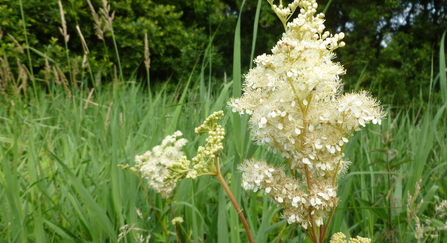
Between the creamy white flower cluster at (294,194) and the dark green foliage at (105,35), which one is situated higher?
the creamy white flower cluster at (294,194)

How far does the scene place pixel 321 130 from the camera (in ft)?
2.80

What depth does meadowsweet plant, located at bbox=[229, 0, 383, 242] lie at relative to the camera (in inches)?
31.9

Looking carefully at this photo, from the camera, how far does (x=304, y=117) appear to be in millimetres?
834

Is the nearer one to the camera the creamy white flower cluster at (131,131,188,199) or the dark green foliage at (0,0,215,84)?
the creamy white flower cluster at (131,131,188,199)

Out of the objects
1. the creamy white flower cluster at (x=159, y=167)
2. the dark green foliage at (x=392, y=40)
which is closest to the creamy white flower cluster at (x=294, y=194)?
the creamy white flower cluster at (x=159, y=167)

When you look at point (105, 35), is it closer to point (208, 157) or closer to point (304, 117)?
point (208, 157)

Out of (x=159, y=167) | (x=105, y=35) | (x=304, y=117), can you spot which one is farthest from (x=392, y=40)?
(x=304, y=117)

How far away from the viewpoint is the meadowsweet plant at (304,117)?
2.66 feet

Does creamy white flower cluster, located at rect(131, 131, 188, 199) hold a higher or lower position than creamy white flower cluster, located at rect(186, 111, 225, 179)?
lower

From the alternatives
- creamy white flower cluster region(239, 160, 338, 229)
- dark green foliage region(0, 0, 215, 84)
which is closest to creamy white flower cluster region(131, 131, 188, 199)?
creamy white flower cluster region(239, 160, 338, 229)

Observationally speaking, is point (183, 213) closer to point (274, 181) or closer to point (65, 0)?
point (274, 181)

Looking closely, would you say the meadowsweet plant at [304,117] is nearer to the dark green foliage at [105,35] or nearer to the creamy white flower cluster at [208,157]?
the creamy white flower cluster at [208,157]

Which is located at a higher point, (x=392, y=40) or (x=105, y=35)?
(x=392, y=40)

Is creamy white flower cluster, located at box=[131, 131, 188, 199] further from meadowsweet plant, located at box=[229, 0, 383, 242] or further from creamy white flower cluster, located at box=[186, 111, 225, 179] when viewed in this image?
meadowsweet plant, located at box=[229, 0, 383, 242]
